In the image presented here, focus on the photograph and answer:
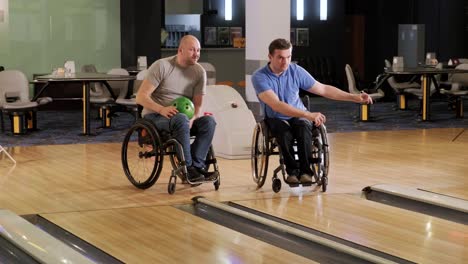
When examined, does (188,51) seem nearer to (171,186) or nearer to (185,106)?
(185,106)

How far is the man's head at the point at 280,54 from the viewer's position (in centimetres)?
668

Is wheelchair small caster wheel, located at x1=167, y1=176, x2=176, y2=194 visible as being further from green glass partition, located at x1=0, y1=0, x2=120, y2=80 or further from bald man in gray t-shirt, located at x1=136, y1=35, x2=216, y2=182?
green glass partition, located at x1=0, y1=0, x2=120, y2=80

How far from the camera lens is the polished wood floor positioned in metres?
5.04

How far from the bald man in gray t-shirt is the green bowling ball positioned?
47 mm

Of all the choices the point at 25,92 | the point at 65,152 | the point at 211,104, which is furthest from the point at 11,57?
the point at 211,104

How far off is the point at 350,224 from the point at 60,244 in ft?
5.75

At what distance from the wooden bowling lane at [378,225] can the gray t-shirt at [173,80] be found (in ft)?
3.33

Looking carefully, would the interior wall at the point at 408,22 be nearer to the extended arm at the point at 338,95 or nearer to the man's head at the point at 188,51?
the extended arm at the point at 338,95

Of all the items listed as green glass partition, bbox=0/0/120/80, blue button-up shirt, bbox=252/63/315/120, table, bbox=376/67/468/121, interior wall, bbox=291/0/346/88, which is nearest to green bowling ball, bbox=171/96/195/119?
blue button-up shirt, bbox=252/63/315/120

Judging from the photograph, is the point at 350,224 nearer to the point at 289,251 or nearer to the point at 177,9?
the point at 289,251

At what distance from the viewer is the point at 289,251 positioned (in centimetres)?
502

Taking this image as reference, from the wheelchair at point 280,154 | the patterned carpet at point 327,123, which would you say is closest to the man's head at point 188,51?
the wheelchair at point 280,154

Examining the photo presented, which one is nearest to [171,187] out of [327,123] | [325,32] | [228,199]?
[228,199]

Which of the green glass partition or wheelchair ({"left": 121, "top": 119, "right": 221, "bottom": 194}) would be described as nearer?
wheelchair ({"left": 121, "top": 119, "right": 221, "bottom": 194})
